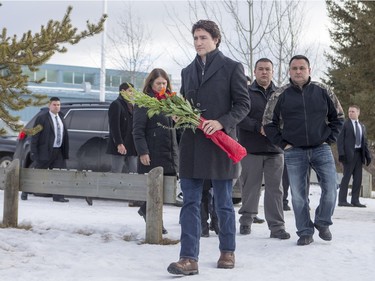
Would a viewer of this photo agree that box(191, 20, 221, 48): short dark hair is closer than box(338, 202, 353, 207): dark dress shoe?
Yes

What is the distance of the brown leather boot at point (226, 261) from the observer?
257 inches

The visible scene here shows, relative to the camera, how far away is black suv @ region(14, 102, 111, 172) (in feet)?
44.1

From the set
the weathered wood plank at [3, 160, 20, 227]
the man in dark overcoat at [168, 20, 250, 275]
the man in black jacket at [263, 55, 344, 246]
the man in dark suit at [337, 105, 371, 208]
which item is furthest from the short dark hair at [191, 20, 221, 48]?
the man in dark suit at [337, 105, 371, 208]

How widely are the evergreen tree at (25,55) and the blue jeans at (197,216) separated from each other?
1647 millimetres

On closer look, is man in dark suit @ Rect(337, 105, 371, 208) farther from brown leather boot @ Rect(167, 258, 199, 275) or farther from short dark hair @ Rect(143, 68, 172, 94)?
brown leather boot @ Rect(167, 258, 199, 275)

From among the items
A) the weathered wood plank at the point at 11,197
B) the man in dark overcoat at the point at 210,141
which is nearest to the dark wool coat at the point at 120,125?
the weathered wood plank at the point at 11,197

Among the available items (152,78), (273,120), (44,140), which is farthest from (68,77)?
(273,120)

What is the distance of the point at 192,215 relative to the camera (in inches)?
253

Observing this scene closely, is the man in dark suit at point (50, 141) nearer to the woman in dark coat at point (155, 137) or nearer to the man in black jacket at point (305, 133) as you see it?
the woman in dark coat at point (155, 137)

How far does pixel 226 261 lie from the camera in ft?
21.4

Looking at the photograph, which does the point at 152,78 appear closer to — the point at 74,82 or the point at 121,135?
the point at 121,135

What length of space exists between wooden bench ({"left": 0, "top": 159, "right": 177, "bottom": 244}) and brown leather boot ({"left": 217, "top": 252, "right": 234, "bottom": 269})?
1.61 metres

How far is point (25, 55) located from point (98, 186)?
2753 millimetres

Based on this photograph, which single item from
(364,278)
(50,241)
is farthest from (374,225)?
(50,241)
